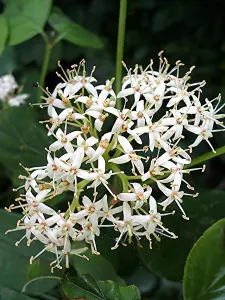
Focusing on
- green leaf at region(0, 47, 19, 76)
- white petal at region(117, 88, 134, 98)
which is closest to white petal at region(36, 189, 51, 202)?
white petal at region(117, 88, 134, 98)

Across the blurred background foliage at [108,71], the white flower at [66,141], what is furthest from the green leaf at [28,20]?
the white flower at [66,141]

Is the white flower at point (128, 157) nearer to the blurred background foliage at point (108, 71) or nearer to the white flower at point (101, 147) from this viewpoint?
the white flower at point (101, 147)

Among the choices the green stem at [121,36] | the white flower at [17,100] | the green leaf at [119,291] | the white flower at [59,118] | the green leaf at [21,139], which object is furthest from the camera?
the white flower at [17,100]

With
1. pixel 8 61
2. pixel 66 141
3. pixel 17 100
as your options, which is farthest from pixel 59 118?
pixel 8 61

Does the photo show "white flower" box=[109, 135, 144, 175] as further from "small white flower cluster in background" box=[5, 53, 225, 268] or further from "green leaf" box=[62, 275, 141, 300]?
"green leaf" box=[62, 275, 141, 300]

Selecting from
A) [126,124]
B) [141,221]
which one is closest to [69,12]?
[126,124]

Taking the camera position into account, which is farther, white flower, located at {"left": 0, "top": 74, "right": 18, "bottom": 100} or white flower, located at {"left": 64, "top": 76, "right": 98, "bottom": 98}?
white flower, located at {"left": 0, "top": 74, "right": 18, "bottom": 100}

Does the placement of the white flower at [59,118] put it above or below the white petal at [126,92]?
below
